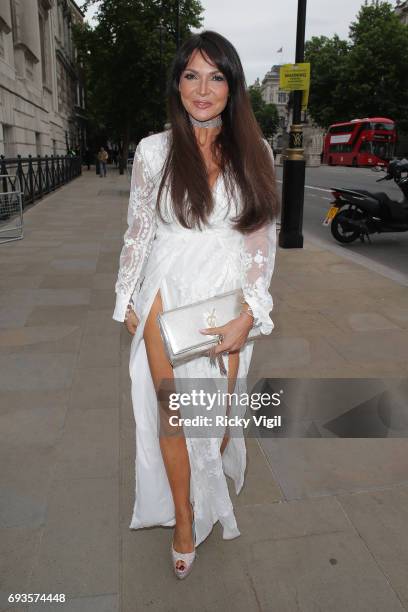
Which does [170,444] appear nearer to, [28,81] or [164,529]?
[164,529]

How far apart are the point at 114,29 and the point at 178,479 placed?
107 ft

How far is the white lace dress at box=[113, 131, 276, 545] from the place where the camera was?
186 centimetres

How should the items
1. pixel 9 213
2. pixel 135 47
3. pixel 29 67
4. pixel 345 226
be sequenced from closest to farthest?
pixel 345 226 < pixel 9 213 < pixel 29 67 < pixel 135 47

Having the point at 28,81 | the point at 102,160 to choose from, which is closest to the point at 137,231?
the point at 28,81

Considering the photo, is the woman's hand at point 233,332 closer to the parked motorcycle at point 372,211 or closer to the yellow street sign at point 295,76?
the yellow street sign at point 295,76

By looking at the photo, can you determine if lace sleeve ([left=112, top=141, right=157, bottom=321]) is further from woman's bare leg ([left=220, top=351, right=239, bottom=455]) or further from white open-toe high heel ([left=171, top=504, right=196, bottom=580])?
white open-toe high heel ([left=171, top=504, right=196, bottom=580])

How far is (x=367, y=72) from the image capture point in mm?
49188

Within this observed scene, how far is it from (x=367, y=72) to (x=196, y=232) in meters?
54.3

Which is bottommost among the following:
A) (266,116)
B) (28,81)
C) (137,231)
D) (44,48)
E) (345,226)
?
(345,226)

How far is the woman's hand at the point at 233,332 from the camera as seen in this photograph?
1.80 meters

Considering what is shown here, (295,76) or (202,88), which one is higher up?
(295,76)

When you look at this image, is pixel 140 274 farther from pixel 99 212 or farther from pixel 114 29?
pixel 114 29

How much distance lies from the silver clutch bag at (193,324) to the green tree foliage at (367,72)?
174 feet

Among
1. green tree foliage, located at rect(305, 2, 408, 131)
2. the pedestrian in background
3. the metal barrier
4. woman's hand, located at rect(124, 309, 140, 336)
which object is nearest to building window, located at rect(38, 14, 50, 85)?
the pedestrian in background
